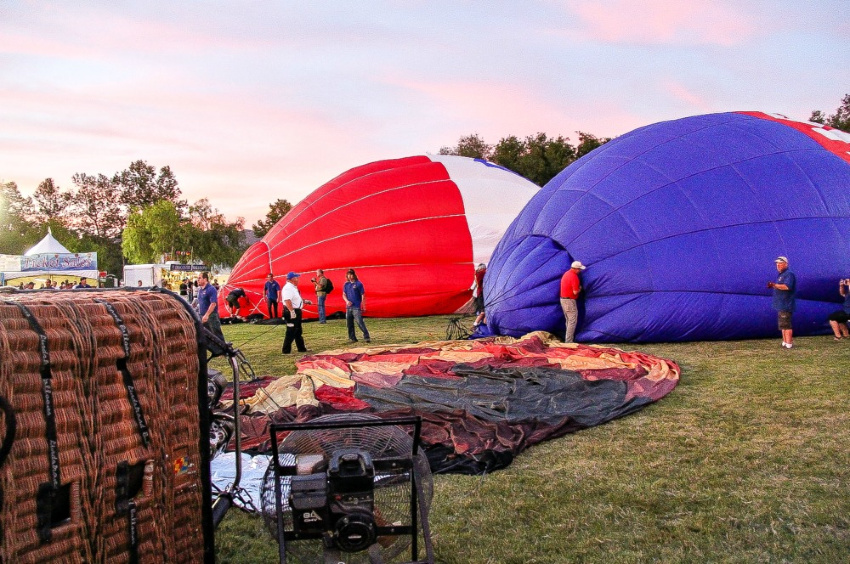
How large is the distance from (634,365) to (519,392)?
1.76 meters

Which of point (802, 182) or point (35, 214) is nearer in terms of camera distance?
point (802, 182)

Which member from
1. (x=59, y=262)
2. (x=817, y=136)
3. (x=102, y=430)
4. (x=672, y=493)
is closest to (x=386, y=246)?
(x=817, y=136)

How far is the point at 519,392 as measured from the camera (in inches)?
257

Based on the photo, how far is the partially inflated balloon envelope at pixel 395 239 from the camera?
15.8 metres

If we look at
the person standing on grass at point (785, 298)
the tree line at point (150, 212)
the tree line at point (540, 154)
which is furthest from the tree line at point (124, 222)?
the person standing on grass at point (785, 298)

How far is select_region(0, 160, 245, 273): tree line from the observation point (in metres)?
56.3

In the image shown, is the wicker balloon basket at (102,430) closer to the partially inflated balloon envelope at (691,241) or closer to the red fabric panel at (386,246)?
the partially inflated balloon envelope at (691,241)

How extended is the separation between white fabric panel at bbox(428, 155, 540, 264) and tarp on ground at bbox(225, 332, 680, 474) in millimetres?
7067

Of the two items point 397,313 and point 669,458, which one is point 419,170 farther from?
point 669,458

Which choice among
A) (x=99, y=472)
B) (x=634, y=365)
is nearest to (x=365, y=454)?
(x=99, y=472)

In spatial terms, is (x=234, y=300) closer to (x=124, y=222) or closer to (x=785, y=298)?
(x=785, y=298)

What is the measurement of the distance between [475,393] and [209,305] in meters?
5.97

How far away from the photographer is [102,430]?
2324 millimetres

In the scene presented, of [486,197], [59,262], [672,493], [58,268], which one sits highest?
[486,197]
